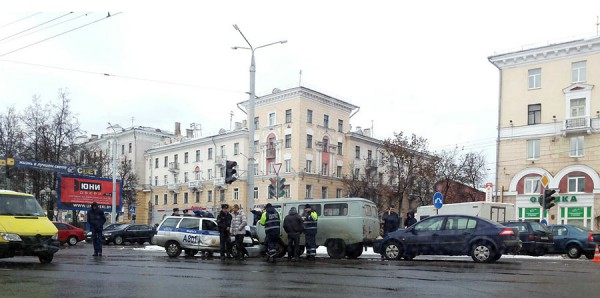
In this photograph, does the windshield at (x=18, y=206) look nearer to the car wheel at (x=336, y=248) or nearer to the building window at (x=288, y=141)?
the car wheel at (x=336, y=248)

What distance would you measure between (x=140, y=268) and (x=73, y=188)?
99.5 ft

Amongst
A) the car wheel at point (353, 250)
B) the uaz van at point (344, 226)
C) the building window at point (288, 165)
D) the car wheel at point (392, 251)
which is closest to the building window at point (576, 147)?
the uaz van at point (344, 226)

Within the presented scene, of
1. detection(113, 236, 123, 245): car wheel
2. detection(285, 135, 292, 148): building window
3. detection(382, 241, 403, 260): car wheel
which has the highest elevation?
detection(285, 135, 292, 148): building window

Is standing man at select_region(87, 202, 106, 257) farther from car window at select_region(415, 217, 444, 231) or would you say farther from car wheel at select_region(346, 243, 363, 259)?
car window at select_region(415, 217, 444, 231)

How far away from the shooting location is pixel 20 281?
427 inches

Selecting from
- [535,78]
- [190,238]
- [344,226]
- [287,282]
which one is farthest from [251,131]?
[535,78]

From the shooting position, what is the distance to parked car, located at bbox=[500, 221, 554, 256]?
23312 millimetres

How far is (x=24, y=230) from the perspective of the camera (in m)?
14.6

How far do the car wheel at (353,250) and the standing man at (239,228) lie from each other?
375 cm

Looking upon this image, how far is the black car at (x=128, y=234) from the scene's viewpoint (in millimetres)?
39781

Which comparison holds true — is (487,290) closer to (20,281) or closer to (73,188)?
(20,281)

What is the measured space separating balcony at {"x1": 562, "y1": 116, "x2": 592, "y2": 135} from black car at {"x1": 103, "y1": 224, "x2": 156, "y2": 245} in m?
30.3

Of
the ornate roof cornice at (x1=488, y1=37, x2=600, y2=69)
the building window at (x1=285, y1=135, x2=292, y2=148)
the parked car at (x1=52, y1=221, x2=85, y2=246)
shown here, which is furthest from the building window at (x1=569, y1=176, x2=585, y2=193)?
the parked car at (x1=52, y1=221, x2=85, y2=246)

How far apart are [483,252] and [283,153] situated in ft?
160
